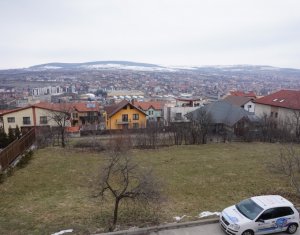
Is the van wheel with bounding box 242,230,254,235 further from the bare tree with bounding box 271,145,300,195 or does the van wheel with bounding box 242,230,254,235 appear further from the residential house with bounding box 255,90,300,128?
the residential house with bounding box 255,90,300,128

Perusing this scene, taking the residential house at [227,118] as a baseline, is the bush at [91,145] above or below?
below

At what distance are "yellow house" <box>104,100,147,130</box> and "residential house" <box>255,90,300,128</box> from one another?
2021cm

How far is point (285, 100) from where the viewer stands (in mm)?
43062

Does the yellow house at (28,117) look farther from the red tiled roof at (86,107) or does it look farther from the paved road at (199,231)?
the paved road at (199,231)

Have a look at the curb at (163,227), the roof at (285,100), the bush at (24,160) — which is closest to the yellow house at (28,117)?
the bush at (24,160)

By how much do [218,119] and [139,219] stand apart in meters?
28.8

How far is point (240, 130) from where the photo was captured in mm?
32906

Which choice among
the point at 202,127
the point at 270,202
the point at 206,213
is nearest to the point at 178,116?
the point at 202,127

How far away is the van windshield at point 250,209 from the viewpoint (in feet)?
32.3

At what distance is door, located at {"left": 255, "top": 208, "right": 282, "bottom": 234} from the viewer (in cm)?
962

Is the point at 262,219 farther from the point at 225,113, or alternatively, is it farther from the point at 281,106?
the point at 281,106

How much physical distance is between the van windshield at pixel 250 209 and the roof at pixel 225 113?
25.5 m

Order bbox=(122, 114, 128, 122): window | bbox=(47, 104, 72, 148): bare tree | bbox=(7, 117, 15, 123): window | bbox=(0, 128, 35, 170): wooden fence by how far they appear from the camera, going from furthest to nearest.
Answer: bbox=(122, 114, 128, 122): window, bbox=(7, 117, 15, 123): window, bbox=(47, 104, 72, 148): bare tree, bbox=(0, 128, 35, 170): wooden fence

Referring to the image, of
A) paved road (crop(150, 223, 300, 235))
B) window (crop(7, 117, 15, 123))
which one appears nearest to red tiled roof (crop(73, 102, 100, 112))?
window (crop(7, 117, 15, 123))
